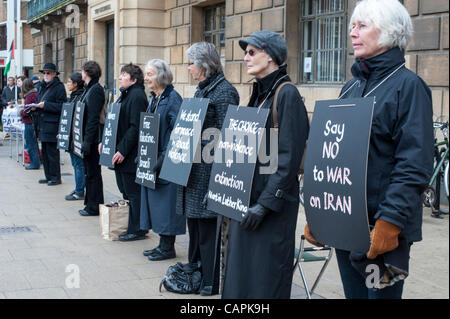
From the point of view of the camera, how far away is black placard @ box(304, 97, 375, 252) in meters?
2.70

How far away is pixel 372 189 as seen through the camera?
2742 millimetres

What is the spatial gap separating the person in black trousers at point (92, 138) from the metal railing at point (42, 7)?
53.7ft

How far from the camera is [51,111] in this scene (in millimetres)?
10297

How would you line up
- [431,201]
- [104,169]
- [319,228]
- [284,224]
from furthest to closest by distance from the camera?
1. [104,169]
2. [431,201]
3. [284,224]
4. [319,228]

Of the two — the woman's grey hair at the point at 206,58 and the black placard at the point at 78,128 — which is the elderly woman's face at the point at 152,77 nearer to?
the woman's grey hair at the point at 206,58

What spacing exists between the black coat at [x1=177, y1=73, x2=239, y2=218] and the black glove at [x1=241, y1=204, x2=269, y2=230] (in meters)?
1.32

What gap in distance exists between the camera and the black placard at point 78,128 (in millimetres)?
8141

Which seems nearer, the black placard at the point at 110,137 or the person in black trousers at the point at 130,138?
the person in black trousers at the point at 130,138

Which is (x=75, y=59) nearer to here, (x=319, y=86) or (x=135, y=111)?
(x=319, y=86)

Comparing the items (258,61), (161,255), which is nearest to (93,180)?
(161,255)

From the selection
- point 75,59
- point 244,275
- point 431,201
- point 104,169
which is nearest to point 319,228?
point 244,275

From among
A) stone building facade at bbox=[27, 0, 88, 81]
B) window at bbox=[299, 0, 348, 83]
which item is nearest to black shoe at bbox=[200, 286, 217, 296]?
window at bbox=[299, 0, 348, 83]

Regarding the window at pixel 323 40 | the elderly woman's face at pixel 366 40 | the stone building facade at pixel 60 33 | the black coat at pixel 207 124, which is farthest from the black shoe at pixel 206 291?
the stone building facade at pixel 60 33
